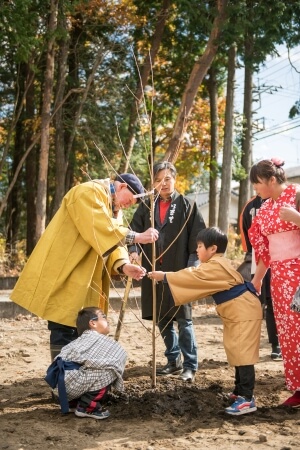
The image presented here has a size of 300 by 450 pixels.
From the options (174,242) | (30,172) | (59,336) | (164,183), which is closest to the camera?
(59,336)

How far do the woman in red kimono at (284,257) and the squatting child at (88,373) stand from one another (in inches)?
48.2

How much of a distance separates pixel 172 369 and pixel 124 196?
1.82 meters

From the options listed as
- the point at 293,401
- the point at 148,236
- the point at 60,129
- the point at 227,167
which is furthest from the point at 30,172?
the point at 293,401

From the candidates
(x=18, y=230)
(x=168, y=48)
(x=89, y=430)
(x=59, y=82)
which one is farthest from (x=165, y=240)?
(x=18, y=230)

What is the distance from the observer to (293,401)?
16.1 feet

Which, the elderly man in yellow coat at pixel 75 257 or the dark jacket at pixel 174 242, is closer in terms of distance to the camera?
the elderly man in yellow coat at pixel 75 257

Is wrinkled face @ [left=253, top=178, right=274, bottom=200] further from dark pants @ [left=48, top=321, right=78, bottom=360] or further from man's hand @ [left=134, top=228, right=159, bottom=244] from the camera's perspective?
dark pants @ [left=48, top=321, right=78, bottom=360]

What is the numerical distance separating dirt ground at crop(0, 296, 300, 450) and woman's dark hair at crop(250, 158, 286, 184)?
137cm

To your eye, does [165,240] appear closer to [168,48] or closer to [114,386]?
[114,386]

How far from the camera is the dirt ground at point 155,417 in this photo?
4.04 metres

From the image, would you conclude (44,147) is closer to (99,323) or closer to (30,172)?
(30,172)

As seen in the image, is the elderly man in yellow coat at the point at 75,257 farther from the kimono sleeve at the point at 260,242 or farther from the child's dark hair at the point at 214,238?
the kimono sleeve at the point at 260,242

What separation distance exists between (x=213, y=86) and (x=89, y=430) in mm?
17285

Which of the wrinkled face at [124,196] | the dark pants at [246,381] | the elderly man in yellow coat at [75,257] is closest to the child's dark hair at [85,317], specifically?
the elderly man in yellow coat at [75,257]
